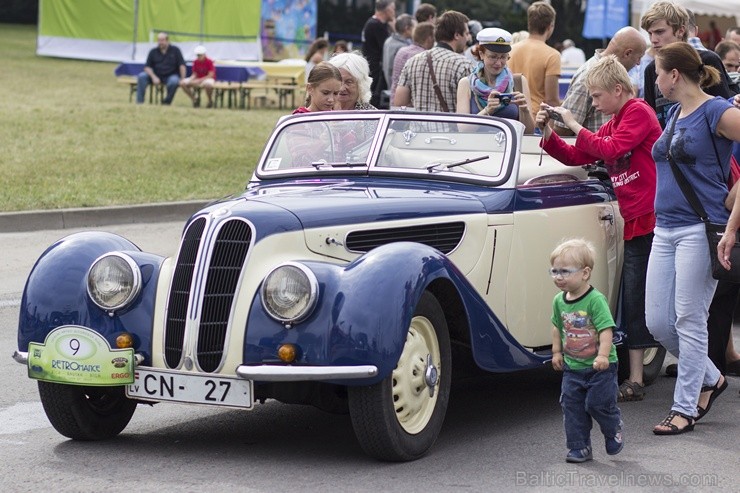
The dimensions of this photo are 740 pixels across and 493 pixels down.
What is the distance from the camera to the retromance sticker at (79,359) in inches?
224

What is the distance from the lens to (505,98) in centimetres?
790

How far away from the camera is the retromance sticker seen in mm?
5680

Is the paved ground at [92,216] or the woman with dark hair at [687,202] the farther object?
the paved ground at [92,216]

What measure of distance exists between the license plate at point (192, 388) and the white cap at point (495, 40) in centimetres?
399

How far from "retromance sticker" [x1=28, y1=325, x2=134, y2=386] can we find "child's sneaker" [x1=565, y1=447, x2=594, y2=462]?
1941mm

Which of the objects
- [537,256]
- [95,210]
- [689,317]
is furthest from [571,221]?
[95,210]

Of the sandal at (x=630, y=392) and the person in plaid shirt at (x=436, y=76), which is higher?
the person in plaid shirt at (x=436, y=76)

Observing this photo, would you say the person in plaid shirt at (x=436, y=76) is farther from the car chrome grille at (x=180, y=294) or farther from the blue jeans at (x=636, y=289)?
the car chrome grille at (x=180, y=294)

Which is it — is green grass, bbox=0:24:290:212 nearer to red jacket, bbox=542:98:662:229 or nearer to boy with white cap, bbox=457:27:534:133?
boy with white cap, bbox=457:27:534:133

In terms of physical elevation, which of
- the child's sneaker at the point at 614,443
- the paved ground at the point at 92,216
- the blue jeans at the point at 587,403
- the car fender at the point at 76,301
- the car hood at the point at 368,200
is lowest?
the paved ground at the point at 92,216

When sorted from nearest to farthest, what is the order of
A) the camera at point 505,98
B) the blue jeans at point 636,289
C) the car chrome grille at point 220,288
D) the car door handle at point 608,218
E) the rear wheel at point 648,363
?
1. the car chrome grille at point 220,288
2. the blue jeans at point 636,289
3. the car door handle at point 608,218
4. the rear wheel at point 648,363
5. the camera at point 505,98

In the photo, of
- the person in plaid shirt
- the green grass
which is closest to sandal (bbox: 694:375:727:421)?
the person in plaid shirt

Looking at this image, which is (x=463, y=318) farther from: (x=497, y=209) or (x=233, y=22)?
(x=233, y=22)

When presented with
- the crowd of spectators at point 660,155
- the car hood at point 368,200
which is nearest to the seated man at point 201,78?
the crowd of spectators at point 660,155
